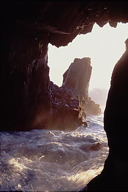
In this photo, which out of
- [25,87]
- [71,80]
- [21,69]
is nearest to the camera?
[21,69]

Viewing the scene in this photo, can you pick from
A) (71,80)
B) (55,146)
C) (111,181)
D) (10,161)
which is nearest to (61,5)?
(111,181)

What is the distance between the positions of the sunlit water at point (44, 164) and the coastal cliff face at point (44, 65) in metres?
2.14

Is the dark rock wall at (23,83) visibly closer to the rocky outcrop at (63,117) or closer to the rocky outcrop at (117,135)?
the rocky outcrop at (63,117)

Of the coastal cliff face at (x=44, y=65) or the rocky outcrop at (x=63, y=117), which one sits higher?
the coastal cliff face at (x=44, y=65)

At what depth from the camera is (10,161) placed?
9.88 metres

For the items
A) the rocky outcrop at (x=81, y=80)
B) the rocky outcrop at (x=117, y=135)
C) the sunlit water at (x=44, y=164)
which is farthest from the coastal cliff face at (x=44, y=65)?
the rocky outcrop at (x=81, y=80)

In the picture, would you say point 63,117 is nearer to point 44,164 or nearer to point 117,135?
point 44,164

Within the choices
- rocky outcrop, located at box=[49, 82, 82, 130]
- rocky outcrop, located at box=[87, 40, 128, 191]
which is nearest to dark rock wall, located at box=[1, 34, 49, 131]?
rocky outcrop, located at box=[49, 82, 82, 130]

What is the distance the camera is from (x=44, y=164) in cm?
1034

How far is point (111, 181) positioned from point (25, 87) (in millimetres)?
13135

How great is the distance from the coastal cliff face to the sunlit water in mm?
2144

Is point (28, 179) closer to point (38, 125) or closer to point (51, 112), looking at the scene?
point (38, 125)

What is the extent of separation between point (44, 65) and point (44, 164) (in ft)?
40.6

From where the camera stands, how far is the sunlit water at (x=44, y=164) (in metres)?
7.74
